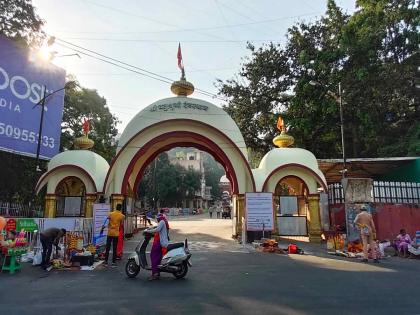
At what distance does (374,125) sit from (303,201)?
7247 mm

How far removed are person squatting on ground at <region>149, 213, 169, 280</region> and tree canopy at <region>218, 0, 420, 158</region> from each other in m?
15.7

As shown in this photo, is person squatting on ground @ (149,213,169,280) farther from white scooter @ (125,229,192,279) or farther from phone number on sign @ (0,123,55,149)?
phone number on sign @ (0,123,55,149)

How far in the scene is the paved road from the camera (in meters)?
5.31

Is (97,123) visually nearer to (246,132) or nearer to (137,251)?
(246,132)

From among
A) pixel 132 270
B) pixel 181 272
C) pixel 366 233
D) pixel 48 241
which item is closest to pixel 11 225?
pixel 48 241

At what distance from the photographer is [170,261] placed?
750 cm

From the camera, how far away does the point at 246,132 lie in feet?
87.8

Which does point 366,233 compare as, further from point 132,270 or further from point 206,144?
point 206,144

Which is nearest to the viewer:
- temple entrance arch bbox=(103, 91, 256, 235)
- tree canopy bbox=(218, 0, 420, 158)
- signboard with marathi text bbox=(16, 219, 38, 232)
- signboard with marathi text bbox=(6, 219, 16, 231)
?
signboard with marathi text bbox=(6, 219, 16, 231)

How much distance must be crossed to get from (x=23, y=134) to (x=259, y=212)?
10473 millimetres

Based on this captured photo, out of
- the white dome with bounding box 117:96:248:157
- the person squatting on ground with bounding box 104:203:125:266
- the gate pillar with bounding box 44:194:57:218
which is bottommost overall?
the person squatting on ground with bounding box 104:203:125:266

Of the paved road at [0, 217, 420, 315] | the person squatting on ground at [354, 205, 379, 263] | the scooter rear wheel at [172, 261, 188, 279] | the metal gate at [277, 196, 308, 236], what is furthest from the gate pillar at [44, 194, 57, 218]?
the person squatting on ground at [354, 205, 379, 263]

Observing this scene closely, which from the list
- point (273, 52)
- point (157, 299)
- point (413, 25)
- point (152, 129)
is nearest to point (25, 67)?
point (152, 129)

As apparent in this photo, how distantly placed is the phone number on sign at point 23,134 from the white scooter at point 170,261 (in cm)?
964
